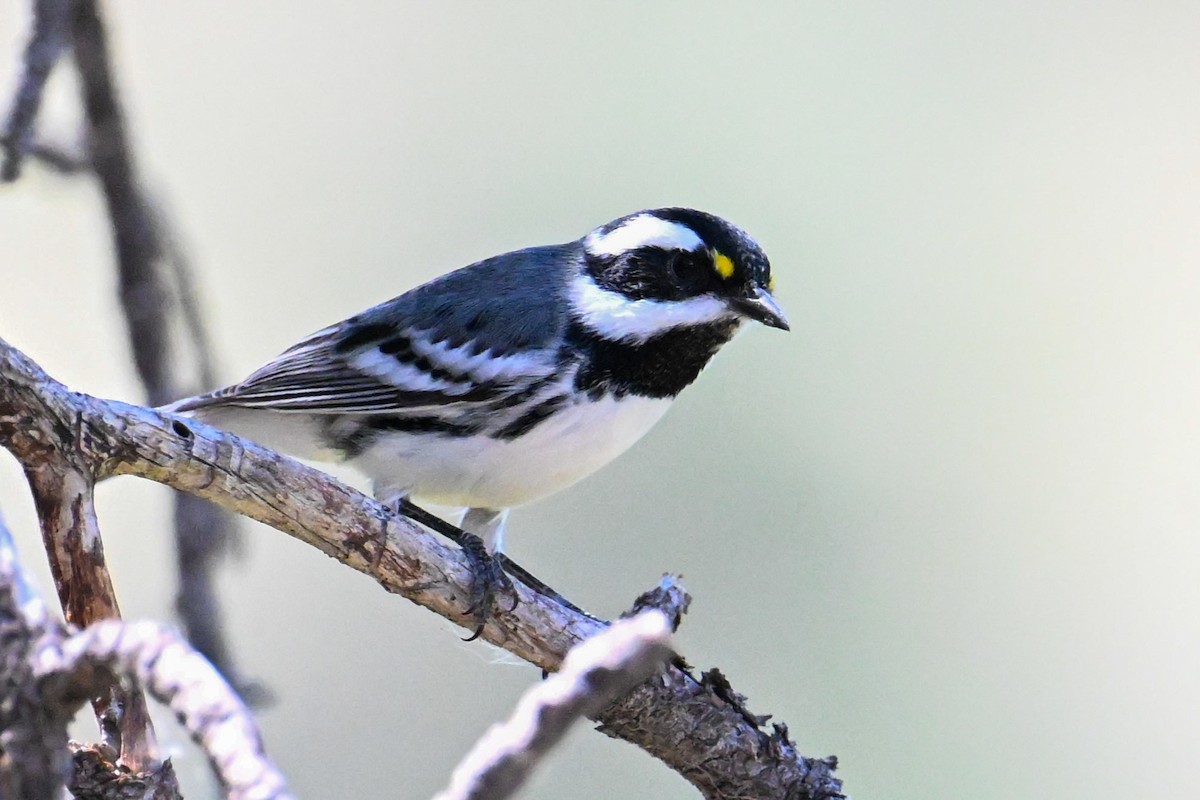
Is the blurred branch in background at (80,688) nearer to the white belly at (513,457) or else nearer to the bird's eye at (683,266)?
the white belly at (513,457)

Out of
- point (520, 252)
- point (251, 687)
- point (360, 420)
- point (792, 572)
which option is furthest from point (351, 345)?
point (792, 572)

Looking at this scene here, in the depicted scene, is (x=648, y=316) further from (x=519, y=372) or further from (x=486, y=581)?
(x=486, y=581)

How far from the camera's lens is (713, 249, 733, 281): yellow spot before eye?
3.17m

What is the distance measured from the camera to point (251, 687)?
2957mm

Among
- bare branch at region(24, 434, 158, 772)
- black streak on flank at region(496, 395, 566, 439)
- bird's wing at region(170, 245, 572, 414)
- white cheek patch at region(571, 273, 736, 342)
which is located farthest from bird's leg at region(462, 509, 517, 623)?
bare branch at region(24, 434, 158, 772)

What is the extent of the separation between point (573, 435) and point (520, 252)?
0.74 meters

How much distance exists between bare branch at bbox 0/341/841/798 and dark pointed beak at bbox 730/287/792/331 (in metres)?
0.86

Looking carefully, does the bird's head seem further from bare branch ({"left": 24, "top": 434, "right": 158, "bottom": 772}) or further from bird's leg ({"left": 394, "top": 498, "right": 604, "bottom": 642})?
bare branch ({"left": 24, "top": 434, "right": 158, "bottom": 772})

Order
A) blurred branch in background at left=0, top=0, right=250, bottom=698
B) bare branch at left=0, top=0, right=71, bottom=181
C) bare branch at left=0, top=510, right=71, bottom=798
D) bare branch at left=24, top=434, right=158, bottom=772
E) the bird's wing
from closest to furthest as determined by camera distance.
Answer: bare branch at left=0, top=510, right=71, bottom=798, bare branch at left=24, top=434, right=158, bottom=772, bare branch at left=0, top=0, right=71, bottom=181, blurred branch in background at left=0, top=0, right=250, bottom=698, the bird's wing

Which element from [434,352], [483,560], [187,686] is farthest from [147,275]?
[187,686]

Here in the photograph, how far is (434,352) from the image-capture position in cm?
329

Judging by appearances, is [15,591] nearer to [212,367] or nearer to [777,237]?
[212,367]

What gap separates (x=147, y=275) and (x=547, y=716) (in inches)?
91.7

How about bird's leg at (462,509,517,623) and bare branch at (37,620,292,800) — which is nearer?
bare branch at (37,620,292,800)
